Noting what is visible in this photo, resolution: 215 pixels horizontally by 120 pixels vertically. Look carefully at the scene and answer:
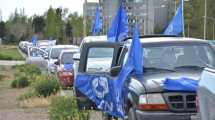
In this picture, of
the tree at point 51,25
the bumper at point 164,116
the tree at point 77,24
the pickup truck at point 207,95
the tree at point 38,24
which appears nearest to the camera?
the pickup truck at point 207,95

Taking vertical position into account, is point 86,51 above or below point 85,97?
above

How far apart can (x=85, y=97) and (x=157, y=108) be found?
3859 mm

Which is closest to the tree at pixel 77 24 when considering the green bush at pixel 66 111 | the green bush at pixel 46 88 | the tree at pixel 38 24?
the tree at pixel 38 24

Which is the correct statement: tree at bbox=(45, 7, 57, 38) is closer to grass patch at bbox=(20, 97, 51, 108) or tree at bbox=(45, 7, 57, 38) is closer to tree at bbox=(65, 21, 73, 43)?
tree at bbox=(65, 21, 73, 43)

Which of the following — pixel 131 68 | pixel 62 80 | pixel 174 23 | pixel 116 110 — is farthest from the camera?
pixel 62 80

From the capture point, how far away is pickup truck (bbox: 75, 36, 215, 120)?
8992mm

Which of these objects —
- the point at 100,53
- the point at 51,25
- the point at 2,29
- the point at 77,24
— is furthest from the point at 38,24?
the point at 100,53

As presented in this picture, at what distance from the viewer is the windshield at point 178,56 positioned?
1016cm

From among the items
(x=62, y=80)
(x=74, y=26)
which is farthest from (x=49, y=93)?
(x=74, y=26)

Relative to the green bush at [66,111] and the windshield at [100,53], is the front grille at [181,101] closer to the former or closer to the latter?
the green bush at [66,111]

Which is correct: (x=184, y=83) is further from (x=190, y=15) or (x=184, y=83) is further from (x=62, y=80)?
(x=190, y=15)

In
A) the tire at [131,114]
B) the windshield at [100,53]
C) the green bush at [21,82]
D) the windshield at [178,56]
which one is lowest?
the green bush at [21,82]

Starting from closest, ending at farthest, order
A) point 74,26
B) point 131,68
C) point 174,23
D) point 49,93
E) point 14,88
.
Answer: point 131,68 < point 174,23 < point 49,93 < point 14,88 < point 74,26

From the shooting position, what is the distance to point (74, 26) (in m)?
93.9
